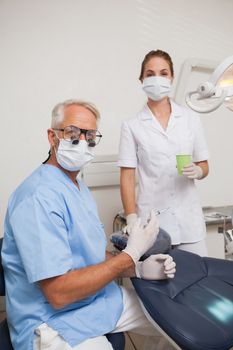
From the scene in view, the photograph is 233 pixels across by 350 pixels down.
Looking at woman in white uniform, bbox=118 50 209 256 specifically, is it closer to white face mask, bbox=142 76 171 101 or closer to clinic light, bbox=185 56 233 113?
→ white face mask, bbox=142 76 171 101

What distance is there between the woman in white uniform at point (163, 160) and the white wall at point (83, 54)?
64cm

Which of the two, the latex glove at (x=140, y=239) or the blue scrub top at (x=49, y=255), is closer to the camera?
the blue scrub top at (x=49, y=255)

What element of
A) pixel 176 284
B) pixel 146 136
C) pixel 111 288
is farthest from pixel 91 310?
pixel 146 136

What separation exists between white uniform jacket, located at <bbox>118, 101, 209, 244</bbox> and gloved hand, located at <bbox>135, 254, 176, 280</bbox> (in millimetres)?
459

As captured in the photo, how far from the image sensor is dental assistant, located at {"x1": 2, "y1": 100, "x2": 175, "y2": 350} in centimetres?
86

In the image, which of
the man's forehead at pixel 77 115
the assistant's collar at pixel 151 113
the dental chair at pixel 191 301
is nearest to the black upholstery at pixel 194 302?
the dental chair at pixel 191 301

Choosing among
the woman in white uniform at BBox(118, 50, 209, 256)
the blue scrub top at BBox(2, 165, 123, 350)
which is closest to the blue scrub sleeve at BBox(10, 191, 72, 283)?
the blue scrub top at BBox(2, 165, 123, 350)

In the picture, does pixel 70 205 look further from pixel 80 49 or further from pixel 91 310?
pixel 80 49

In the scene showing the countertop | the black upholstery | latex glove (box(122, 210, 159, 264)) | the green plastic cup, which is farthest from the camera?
the countertop

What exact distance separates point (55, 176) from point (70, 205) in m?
0.12

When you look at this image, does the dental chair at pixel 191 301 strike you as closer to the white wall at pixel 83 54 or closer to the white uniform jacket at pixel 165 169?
the white uniform jacket at pixel 165 169

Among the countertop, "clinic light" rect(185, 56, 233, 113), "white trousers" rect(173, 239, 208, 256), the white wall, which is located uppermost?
the white wall

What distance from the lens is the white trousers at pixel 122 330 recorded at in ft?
2.85

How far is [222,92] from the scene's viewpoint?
2.81 feet
